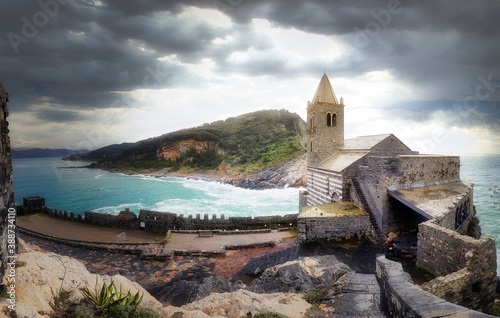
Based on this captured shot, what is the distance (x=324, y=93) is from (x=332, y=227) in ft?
40.7

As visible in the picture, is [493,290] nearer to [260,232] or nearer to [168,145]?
[260,232]

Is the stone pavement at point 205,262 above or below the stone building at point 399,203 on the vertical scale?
below

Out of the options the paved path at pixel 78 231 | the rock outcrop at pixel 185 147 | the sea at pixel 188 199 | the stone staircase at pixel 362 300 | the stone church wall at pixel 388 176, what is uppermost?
the rock outcrop at pixel 185 147

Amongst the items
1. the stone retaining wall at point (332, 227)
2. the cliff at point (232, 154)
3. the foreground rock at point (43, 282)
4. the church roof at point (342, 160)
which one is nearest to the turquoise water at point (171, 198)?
the cliff at point (232, 154)

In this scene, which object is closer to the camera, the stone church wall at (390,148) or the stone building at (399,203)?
the stone building at (399,203)

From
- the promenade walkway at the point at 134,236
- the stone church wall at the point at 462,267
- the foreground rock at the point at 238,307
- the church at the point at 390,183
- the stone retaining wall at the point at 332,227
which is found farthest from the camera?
the promenade walkway at the point at 134,236

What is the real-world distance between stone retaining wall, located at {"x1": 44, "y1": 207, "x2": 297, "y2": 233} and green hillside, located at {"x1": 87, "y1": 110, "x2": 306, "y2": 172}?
3632 centimetres

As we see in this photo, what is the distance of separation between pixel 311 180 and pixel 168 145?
68220 millimetres

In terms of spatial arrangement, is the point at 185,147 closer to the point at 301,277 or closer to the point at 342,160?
the point at 342,160

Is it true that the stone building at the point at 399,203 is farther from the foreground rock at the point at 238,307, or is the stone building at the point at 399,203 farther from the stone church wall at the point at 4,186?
the stone church wall at the point at 4,186

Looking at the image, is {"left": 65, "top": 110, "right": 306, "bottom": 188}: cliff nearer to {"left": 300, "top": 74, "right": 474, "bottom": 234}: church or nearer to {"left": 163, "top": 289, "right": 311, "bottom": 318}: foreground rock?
{"left": 300, "top": 74, "right": 474, "bottom": 234}: church

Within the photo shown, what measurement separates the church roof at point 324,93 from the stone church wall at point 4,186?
62.8 ft

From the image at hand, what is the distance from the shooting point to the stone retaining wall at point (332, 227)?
1225cm

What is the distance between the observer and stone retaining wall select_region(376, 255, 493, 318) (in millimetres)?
3090
